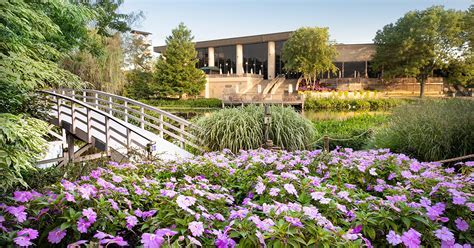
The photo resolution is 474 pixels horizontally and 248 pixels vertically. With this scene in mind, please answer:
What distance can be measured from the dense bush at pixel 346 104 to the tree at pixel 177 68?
459 inches

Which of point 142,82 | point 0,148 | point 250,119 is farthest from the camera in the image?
point 142,82

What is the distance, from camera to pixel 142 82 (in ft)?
125

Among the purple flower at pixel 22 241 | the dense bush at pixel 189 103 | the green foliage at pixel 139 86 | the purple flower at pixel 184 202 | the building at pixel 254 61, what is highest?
the building at pixel 254 61

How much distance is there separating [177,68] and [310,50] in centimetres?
1224

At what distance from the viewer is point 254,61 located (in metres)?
45.5

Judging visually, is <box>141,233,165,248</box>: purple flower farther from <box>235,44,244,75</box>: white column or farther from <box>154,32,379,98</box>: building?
<box>235,44,244,75</box>: white column

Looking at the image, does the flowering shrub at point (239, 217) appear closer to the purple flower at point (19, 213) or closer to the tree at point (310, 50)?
the purple flower at point (19, 213)

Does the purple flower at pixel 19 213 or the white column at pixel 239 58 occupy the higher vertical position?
the white column at pixel 239 58

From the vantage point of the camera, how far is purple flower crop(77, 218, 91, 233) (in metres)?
1.70

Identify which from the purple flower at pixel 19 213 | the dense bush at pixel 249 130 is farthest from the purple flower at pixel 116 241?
the dense bush at pixel 249 130

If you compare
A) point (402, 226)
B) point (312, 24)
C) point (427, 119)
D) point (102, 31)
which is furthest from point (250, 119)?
point (312, 24)

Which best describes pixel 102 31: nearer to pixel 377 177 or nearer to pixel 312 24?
pixel 312 24

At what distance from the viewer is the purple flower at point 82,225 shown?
1.70 meters

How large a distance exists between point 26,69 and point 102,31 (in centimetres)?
2278
